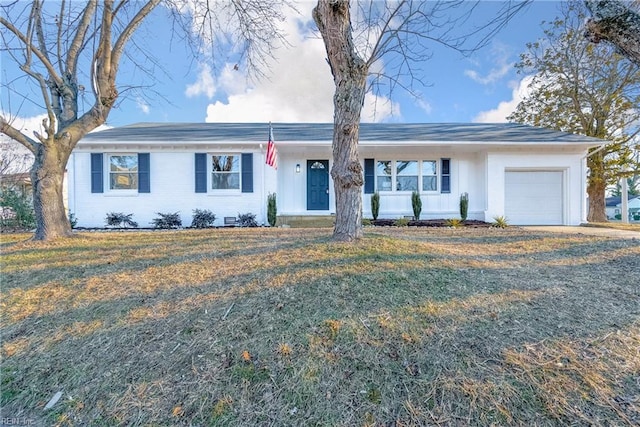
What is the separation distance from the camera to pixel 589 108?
45.1 ft

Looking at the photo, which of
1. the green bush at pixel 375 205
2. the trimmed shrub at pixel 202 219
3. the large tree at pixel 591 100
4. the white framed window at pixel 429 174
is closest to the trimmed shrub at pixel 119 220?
the trimmed shrub at pixel 202 219

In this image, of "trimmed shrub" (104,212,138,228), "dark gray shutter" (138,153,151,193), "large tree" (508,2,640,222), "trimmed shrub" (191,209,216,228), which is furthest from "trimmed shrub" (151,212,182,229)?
"large tree" (508,2,640,222)

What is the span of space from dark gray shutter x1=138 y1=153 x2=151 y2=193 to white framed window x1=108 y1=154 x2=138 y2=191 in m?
0.24

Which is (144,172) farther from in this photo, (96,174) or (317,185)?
(317,185)

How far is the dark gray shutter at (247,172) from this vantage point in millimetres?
10156

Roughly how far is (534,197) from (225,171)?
11.3 m

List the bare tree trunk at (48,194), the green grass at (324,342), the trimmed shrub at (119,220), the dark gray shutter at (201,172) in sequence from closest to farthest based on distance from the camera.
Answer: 1. the green grass at (324,342)
2. the bare tree trunk at (48,194)
3. the trimmed shrub at (119,220)
4. the dark gray shutter at (201,172)

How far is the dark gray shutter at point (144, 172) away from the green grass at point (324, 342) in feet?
20.1

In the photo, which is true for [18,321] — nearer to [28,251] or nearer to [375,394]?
[28,251]

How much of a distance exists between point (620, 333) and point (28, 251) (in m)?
8.25

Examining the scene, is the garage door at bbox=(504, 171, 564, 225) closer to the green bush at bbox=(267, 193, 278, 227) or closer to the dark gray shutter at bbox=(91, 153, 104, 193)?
the green bush at bbox=(267, 193, 278, 227)

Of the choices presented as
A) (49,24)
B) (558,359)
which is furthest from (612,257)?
(49,24)

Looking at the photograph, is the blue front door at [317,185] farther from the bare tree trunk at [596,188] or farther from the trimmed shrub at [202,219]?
the bare tree trunk at [596,188]

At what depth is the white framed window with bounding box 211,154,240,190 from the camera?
10.3 m
